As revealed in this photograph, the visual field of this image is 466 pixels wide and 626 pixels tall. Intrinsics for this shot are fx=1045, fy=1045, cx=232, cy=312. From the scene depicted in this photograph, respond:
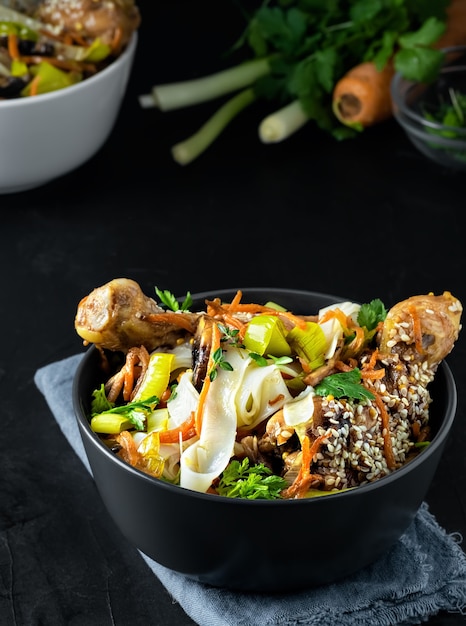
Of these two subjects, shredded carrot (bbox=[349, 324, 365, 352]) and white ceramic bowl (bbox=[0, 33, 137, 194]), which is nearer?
shredded carrot (bbox=[349, 324, 365, 352])

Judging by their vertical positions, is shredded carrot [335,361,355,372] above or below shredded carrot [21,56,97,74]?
above

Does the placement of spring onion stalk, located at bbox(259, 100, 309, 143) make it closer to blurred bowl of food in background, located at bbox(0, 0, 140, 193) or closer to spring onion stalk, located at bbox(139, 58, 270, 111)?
spring onion stalk, located at bbox(139, 58, 270, 111)

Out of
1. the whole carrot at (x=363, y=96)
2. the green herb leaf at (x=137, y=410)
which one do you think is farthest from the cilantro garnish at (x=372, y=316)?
the whole carrot at (x=363, y=96)

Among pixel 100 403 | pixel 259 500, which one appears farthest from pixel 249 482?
pixel 100 403

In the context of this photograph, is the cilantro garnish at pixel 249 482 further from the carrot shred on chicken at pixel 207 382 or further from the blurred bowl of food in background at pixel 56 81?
the blurred bowl of food in background at pixel 56 81

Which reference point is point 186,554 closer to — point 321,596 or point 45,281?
point 321,596

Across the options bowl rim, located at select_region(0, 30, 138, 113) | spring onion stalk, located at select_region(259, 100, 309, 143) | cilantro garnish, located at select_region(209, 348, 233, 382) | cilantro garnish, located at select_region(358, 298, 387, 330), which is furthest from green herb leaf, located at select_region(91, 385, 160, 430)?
spring onion stalk, located at select_region(259, 100, 309, 143)

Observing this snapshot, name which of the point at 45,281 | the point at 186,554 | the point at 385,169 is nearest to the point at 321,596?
the point at 186,554
